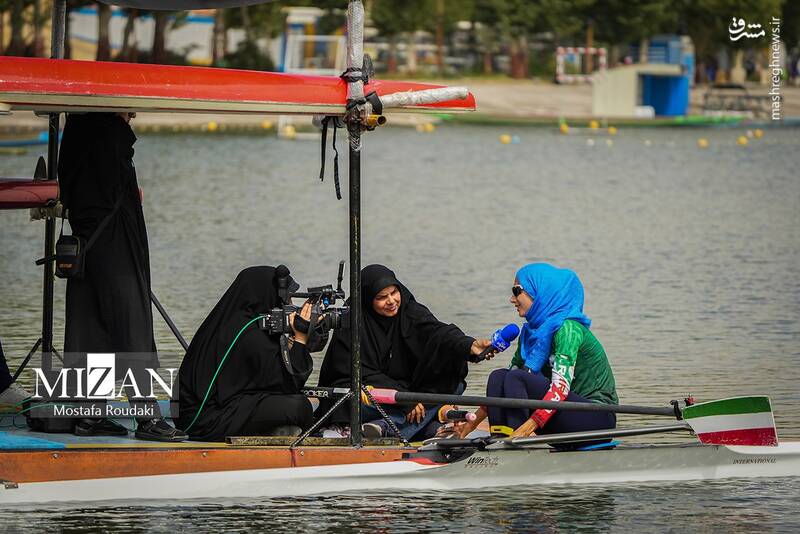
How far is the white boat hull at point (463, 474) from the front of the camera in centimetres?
807

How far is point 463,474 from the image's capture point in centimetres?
844

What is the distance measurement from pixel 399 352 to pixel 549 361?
Answer: 2.91 ft

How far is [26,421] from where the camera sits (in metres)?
8.80

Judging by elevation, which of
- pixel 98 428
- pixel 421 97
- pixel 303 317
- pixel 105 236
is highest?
pixel 421 97

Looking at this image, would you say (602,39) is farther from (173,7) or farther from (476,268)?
(173,7)

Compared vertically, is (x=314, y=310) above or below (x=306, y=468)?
above

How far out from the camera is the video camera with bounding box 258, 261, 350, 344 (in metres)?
8.07

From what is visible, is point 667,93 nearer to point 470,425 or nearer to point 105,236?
point 470,425

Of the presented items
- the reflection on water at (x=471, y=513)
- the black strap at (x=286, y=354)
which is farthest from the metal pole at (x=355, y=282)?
the reflection on water at (x=471, y=513)

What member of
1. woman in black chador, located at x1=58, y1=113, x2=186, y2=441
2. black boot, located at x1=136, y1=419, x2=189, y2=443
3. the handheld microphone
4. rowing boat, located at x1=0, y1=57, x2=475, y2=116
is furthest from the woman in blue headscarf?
woman in black chador, located at x1=58, y1=113, x2=186, y2=441

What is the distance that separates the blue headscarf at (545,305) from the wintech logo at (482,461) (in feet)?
1.62

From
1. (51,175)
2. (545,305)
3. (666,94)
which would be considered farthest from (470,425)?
(666,94)

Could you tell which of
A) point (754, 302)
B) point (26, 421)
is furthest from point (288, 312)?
point (754, 302)

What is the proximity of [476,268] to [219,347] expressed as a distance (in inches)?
438
